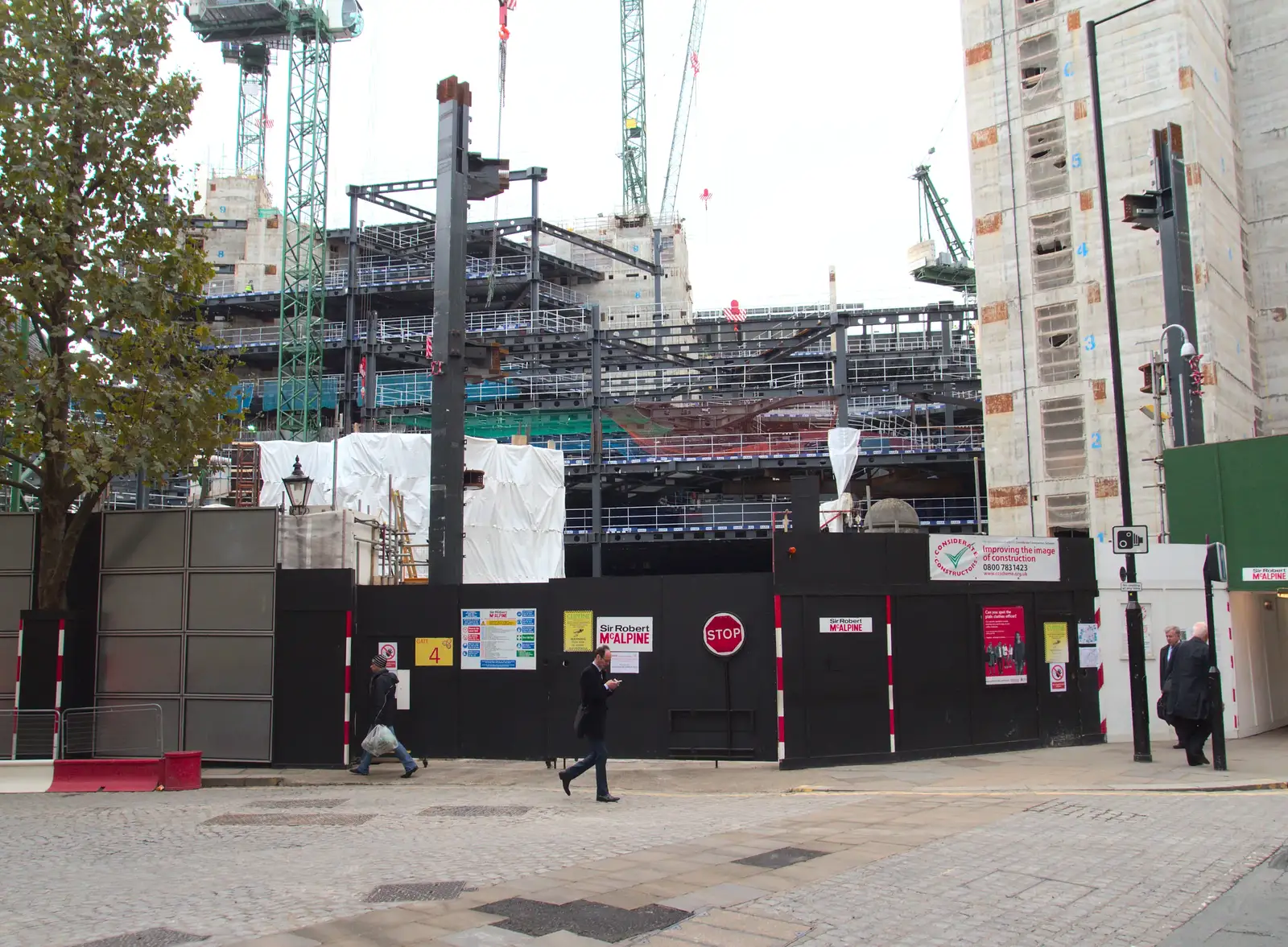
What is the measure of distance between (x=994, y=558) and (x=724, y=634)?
3.90 m

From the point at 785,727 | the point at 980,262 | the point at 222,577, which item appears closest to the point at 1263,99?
the point at 980,262

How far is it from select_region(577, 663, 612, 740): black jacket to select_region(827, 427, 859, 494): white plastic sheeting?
36712 millimetres

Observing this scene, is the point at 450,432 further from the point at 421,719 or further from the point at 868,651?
the point at 868,651

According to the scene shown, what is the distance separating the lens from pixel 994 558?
14336 millimetres

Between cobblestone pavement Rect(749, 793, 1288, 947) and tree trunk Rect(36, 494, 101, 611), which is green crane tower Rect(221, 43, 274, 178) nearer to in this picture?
tree trunk Rect(36, 494, 101, 611)

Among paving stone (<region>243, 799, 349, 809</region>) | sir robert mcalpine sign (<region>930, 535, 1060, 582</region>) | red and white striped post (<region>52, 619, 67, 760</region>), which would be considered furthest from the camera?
red and white striped post (<region>52, 619, 67, 760</region>)

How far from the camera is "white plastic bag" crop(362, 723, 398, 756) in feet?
43.6

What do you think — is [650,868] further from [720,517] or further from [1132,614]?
[720,517]

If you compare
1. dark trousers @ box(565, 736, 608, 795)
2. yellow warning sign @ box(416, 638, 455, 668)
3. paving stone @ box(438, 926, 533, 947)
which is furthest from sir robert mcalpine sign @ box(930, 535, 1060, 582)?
paving stone @ box(438, 926, 533, 947)

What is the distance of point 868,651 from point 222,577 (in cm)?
843

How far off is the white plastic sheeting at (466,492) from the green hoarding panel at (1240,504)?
2497 centimetres

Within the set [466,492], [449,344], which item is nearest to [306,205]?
[466,492]

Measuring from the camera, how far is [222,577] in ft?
47.6

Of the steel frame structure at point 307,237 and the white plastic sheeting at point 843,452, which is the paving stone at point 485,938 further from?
the steel frame structure at point 307,237
